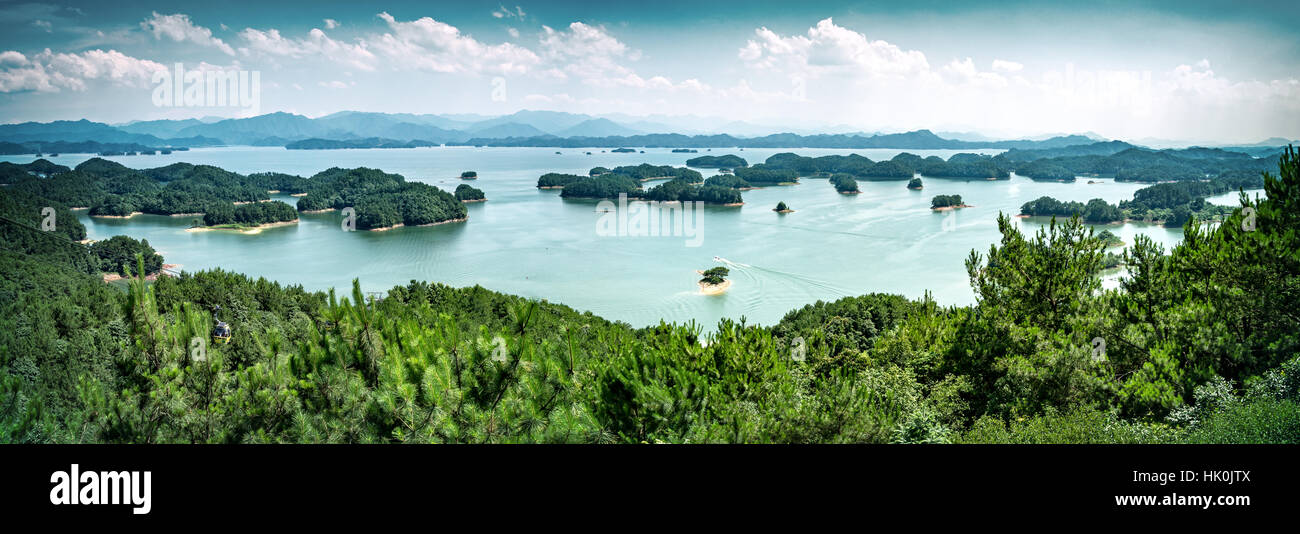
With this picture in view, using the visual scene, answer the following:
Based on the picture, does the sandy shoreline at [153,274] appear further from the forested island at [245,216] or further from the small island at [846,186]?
the small island at [846,186]

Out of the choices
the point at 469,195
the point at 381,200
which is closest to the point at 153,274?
the point at 381,200

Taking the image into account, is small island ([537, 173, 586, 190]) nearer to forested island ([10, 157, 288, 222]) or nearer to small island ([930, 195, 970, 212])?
forested island ([10, 157, 288, 222])

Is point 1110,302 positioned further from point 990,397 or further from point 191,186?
point 191,186

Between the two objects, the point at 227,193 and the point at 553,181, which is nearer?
the point at 227,193

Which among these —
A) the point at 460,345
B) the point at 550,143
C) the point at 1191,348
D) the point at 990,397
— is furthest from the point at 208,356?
the point at 550,143

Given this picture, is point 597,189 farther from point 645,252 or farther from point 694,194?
point 645,252

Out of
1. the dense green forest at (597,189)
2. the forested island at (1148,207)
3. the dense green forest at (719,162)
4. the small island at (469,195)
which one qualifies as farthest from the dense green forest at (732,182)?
the forested island at (1148,207)
